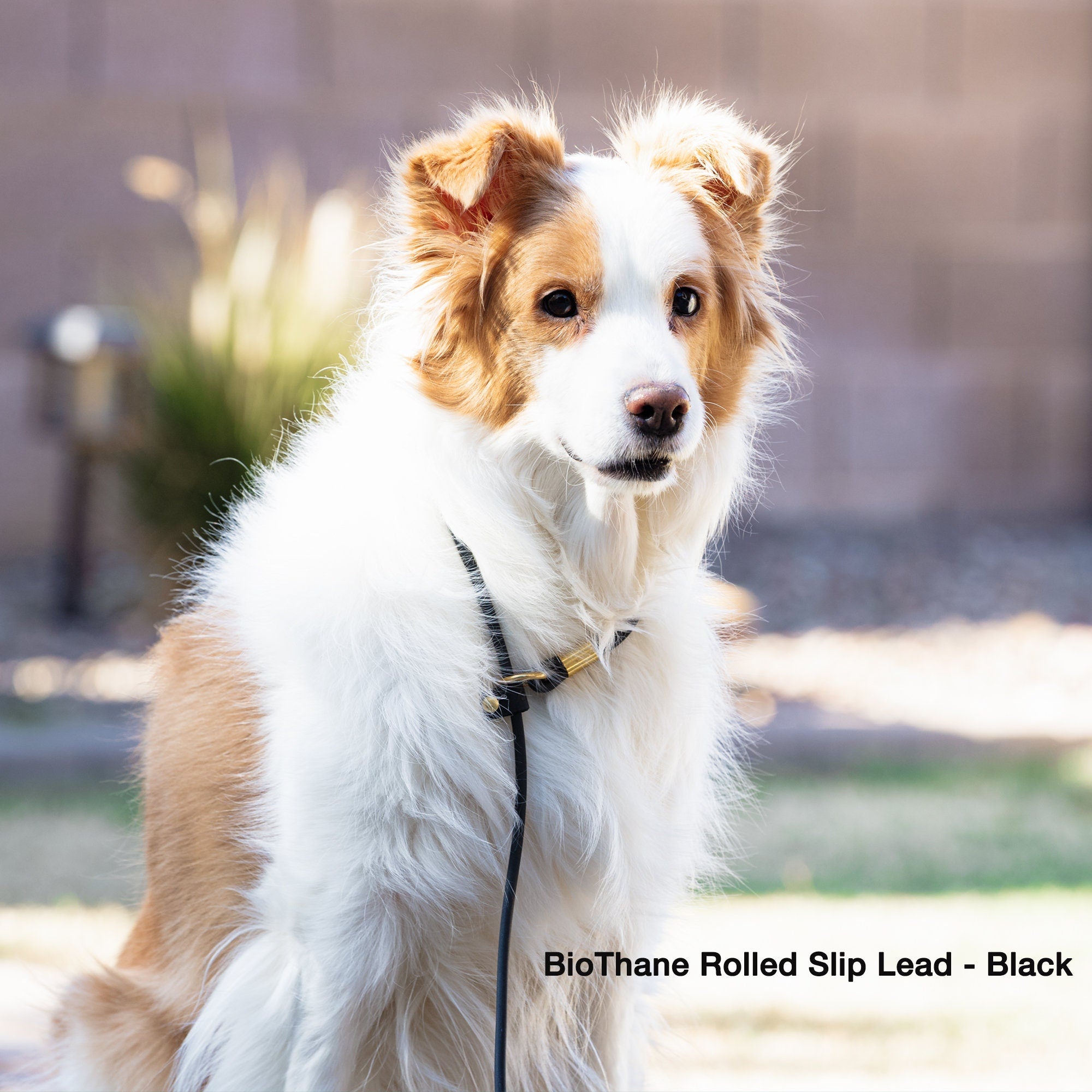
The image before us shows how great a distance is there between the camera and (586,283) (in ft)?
6.92

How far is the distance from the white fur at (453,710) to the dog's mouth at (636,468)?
40mm

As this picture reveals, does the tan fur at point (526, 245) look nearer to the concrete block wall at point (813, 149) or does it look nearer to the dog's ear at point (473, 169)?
the dog's ear at point (473, 169)

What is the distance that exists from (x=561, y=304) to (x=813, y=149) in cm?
682

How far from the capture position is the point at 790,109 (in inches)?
323

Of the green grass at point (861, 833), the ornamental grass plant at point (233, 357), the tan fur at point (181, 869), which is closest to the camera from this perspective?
the tan fur at point (181, 869)

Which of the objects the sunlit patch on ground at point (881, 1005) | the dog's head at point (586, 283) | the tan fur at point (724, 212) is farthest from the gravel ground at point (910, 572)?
the dog's head at point (586, 283)

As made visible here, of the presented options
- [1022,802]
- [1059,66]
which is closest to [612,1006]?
[1022,802]

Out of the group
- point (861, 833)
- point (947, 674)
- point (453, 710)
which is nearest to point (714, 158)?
point (453, 710)

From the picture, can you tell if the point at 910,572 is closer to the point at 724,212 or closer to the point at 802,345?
the point at 802,345

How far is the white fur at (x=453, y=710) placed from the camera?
2076mm

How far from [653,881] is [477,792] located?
47cm

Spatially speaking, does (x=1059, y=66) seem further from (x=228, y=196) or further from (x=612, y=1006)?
(x=612, y=1006)

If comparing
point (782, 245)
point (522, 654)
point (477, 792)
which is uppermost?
point (782, 245)

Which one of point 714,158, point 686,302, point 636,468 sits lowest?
point 636,468
